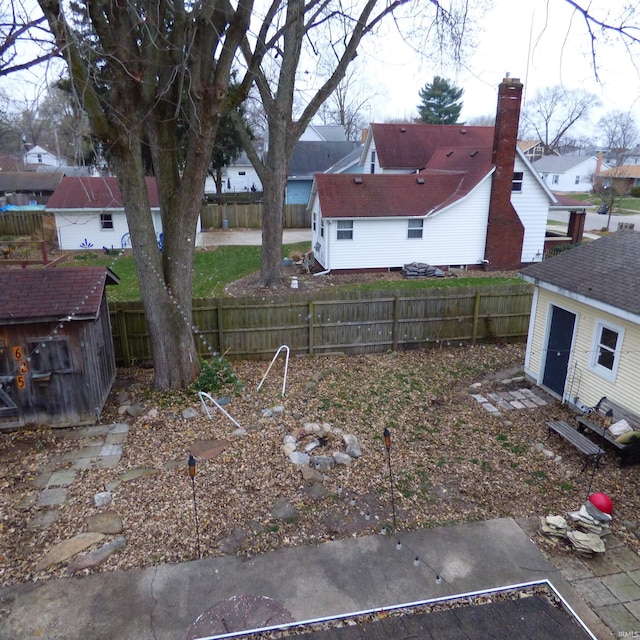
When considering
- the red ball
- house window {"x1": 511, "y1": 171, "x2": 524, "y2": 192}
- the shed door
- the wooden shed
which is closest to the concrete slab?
the red ball

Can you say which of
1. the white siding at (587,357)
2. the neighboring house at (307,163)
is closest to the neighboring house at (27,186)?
the neighboring house at (307,163)

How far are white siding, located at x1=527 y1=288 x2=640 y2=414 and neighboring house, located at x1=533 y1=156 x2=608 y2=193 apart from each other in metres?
59.7

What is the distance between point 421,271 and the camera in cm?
1956

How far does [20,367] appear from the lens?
26.6 feet

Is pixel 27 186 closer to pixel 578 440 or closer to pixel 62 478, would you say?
pixel 62 478

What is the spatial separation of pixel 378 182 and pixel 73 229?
602 inches

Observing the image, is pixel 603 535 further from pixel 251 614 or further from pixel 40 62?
pixel 40 62

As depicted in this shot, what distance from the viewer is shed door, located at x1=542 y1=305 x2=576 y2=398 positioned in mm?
9758

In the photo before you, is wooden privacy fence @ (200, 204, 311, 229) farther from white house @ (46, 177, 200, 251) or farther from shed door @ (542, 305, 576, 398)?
shed door @ (542, 305, 576, 398)

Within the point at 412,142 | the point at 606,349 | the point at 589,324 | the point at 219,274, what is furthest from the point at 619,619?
the point at 412,142

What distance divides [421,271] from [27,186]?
38.3 metres

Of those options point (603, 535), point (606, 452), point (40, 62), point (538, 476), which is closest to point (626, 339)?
point (606, 452)

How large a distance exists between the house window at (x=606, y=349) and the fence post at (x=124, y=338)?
9514 mm

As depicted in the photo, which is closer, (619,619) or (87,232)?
(619,619)
